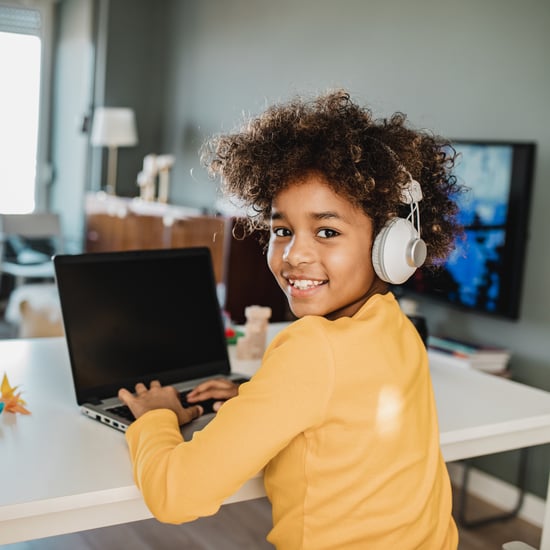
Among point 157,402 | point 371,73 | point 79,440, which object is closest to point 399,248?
point 157,402

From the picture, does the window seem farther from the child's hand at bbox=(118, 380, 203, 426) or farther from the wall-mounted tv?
the child's hand at bbox=(118, 380, 203, 426)

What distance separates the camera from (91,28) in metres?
5.95

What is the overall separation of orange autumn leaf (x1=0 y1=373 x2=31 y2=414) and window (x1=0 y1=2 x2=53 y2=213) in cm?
516

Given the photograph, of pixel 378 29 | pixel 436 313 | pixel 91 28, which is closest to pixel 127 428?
pixel 436 313

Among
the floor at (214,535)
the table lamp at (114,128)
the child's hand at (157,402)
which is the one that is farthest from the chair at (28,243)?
the child's hand at (157,402)

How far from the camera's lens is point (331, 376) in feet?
3.49

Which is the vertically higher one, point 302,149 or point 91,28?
point 91,28

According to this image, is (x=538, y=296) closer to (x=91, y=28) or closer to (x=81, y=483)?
(x=81, y=483)

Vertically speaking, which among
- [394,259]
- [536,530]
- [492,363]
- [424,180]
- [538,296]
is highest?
[424,180]

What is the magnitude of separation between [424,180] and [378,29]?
2626 mm

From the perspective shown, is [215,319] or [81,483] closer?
[81,483]

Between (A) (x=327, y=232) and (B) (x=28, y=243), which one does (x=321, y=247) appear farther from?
(B) (x=28, y=243)

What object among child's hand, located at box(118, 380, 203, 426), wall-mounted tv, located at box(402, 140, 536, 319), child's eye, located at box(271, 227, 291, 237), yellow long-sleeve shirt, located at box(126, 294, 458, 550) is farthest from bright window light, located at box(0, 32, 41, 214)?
yellow long-sleeve shirt, located at box(126, 294, 458, 550)

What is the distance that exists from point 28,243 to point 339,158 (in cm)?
471
